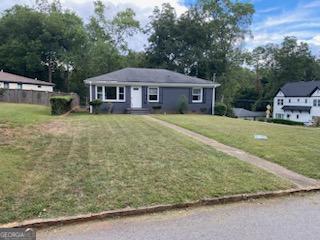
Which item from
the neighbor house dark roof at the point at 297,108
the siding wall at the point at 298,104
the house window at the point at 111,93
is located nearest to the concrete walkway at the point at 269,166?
the house window at the point at 111,93

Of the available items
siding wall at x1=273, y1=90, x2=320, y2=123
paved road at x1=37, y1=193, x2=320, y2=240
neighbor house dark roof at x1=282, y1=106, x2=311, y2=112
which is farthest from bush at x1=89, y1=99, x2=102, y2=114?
neighbor house dark roof at x1=282, y1=106, x2=311, y2=112

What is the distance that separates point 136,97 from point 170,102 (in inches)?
111

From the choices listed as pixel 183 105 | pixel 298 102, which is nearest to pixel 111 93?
pixel 183 105

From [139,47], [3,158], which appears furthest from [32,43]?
[3,158]

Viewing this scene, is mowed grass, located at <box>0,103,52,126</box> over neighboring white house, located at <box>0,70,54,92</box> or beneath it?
beneath

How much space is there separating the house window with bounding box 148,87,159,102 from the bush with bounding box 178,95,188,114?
74.0 inches

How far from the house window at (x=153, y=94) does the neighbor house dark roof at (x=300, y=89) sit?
Answer: 99.0ft

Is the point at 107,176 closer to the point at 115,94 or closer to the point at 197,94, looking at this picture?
the point at 115,94

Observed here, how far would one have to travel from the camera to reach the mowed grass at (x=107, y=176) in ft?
13.8

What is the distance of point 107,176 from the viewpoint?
5297mm

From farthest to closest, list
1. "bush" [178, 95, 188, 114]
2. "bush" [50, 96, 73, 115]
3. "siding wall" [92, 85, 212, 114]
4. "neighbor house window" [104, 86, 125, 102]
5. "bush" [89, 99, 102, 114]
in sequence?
"bush" [178, 95, 188, 114]
"siding wall" [92, 85, 212, 114]
"neighbor house window" [104, 86, 125, 102]
"bush" [89, 99, 102, 114]
"bush" [50, 96, 73, 115]

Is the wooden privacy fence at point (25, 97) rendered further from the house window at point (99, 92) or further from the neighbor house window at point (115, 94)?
the neighbor house window at point (115, 94)

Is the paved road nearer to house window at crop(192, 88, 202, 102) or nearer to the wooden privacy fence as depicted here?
house window at crop(192, 88, 202, 102)

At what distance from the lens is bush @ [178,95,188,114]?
80.4 ft
